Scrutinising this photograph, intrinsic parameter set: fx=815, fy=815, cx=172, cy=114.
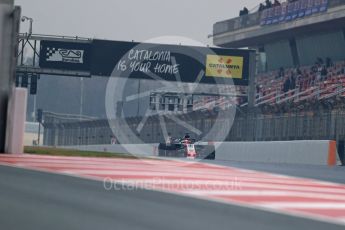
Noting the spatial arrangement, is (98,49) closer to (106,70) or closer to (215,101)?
(106,70)

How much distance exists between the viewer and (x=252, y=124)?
118 ft

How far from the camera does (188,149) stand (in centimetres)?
3509

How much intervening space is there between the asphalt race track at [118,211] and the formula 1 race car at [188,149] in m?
26.0

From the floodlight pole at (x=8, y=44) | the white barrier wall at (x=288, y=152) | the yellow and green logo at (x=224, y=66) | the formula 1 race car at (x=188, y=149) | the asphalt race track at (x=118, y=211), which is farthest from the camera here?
the yellow and green logo at (x=224, y=66)

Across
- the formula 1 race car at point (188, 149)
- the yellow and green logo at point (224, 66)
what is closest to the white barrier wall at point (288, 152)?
the formula 1 race car at point (188, 149)

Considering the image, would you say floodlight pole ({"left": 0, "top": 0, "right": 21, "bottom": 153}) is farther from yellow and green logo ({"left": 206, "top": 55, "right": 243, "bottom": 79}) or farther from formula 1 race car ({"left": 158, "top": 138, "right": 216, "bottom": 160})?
yellow and green logo ({"left": 206, "top": 55, "right": 243, "bottom": 79})

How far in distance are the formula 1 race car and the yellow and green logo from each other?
11.4m

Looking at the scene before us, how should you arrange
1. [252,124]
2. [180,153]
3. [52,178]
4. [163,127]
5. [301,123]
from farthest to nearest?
[163,127]
[180,153]
[252,124]
[301,123]
[52,178]

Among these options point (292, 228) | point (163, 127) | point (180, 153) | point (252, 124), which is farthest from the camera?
point (163, 127)

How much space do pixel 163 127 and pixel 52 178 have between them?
3452cm

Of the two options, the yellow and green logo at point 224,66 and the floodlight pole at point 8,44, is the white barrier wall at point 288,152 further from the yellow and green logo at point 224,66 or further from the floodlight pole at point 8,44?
the yellow and green logo at point 224,66

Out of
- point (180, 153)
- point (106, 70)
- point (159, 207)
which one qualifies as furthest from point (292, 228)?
point (106, 70)

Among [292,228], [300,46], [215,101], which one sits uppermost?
[300,46]

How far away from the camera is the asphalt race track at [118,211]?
19.6 feet
